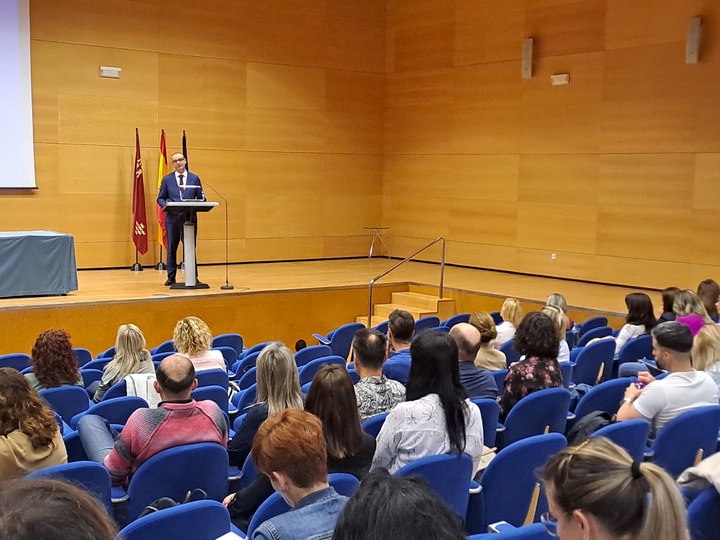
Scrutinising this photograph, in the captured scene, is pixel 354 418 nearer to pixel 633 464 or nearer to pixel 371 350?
pixel 371 350

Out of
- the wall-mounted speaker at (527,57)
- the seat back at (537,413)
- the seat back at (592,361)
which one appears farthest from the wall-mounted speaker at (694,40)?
the seat back at (537,413)

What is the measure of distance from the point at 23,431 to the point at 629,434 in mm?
2353

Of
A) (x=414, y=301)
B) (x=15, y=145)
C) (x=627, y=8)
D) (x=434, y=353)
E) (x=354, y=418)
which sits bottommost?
(x=414, y=301)

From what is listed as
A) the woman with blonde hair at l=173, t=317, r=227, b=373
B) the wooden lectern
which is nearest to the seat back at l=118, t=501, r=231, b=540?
the woman with blonde hair at l=173, t=317, r=227, b=373

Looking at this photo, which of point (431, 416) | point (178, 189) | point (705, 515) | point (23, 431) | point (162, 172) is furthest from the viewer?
point (162, 172)

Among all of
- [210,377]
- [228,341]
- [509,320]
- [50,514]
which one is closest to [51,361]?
[210,377]

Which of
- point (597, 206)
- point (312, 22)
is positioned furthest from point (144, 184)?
point (597, 206)

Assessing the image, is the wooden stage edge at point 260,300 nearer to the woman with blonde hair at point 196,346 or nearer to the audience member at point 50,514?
the woman with blonde hair at point 196,346

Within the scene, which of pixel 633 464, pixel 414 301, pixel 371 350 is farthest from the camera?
pixel 414 301

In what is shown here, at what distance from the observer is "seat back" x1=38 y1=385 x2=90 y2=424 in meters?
4.26

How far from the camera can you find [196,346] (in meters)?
5.32

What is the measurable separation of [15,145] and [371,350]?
321 inches

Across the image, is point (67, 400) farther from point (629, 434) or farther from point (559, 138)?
point (559, 138)

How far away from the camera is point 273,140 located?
509 inches
